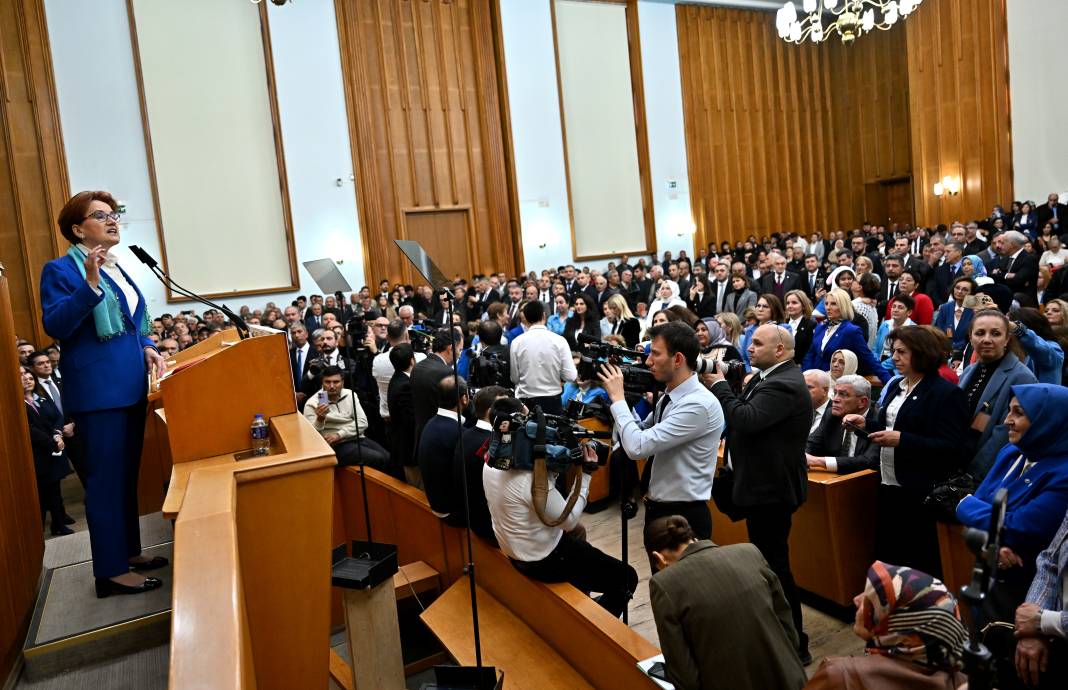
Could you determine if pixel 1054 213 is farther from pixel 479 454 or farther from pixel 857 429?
pixel 479 454

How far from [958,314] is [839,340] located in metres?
1.11

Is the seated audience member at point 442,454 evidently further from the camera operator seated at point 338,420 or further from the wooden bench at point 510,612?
the camera operator seated at point 338,420

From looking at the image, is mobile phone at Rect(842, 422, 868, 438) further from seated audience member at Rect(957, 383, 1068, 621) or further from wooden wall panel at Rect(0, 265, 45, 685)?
wooden wall panel at Rect(0, 265, 45, 685)

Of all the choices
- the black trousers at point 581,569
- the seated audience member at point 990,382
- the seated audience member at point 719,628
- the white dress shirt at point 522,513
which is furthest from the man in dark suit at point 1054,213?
the seated audience member at point 719,628

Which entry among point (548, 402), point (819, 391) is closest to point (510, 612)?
point (819, 391)

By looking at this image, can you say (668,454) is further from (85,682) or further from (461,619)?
(85,682)

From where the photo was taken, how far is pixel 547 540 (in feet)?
9.99

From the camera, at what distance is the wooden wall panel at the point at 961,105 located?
45.1ft

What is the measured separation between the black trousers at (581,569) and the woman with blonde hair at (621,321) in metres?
4.43

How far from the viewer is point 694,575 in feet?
6.81

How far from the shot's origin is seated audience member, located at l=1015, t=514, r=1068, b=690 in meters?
2.07

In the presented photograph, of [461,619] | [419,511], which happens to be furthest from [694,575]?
[419,511]

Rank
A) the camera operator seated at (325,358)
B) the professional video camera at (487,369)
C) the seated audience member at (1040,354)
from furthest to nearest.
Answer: the camera operator seated at (325,358)
the professional video camera at (487,369)
the seated audience member at (1040,354)

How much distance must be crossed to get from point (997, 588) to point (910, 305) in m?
3.72
